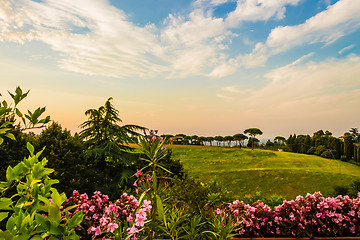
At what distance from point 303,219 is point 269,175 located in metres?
13.8

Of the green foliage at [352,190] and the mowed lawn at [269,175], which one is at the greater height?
the green foliage at [352,190]

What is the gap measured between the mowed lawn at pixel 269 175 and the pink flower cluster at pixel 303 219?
621cm

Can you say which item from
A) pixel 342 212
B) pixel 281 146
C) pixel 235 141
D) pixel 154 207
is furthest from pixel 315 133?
pixel 154 207

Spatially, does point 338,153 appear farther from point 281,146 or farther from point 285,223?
point 285,223

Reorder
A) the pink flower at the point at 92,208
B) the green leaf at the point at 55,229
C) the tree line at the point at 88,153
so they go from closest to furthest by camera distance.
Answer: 1. the green leaf at the point at 55,229
2. the pink flower at the point at 92,208
3. the tree line at the point at 88,153

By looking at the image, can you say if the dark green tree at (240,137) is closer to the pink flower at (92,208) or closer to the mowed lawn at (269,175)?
the mowed lawn at (269,175)

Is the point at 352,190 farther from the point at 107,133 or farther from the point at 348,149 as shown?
the point at 348,149

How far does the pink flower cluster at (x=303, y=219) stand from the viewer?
14.0 feet

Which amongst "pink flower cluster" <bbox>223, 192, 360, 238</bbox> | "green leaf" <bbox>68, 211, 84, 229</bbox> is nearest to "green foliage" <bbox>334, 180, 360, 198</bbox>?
"pink flower cluster" <bbox>223, 192, 360, 238</bbox>

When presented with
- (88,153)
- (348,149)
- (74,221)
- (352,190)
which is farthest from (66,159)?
→ (348,149)

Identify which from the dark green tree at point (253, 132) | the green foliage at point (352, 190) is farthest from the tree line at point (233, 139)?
the green foliage at point (352, 190)

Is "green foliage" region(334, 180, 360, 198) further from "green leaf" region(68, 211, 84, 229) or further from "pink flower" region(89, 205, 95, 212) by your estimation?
"green leaf" region(68, 211, 84, 229)

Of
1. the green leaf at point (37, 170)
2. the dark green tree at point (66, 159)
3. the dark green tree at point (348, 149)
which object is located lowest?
the dark green tree at point (66, 159)

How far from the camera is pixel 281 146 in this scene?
136ft
